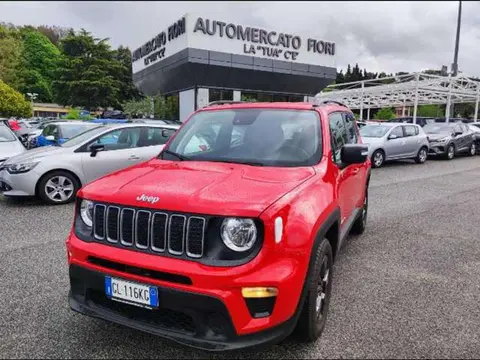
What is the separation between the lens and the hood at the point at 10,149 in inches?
332

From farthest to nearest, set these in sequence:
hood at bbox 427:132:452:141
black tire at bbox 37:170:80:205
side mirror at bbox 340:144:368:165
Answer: hood at bbox 427:132:452:141
black tire at bbox 37:170:80:205
side mirror at bbox 340:144:368:165

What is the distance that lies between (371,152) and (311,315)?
36.8 ft

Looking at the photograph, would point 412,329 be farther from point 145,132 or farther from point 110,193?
point 145,132

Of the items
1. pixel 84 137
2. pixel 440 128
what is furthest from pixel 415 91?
pixel 84 137

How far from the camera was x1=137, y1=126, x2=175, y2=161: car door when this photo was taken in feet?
26.4

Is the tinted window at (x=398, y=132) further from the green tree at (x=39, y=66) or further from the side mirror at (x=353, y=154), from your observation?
the green tree at (x=39, y=66)

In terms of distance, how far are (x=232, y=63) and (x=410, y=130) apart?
1011 centimetres

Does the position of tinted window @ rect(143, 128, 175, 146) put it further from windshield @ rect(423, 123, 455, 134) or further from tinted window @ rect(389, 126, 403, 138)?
windshield @ rect(423, 123, 455, 134)

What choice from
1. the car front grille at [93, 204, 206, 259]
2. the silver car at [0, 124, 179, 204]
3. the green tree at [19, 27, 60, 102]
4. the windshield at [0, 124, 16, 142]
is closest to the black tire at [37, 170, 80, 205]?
the silver car at [0, 124, 179, 204]

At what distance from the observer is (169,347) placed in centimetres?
283

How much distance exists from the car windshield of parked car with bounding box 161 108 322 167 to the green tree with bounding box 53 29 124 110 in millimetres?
42616

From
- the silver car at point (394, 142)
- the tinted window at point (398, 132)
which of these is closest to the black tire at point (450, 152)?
the silver car at point (394, 142)

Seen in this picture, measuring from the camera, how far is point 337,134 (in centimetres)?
401

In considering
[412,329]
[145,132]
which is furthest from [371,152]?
[412,329]
